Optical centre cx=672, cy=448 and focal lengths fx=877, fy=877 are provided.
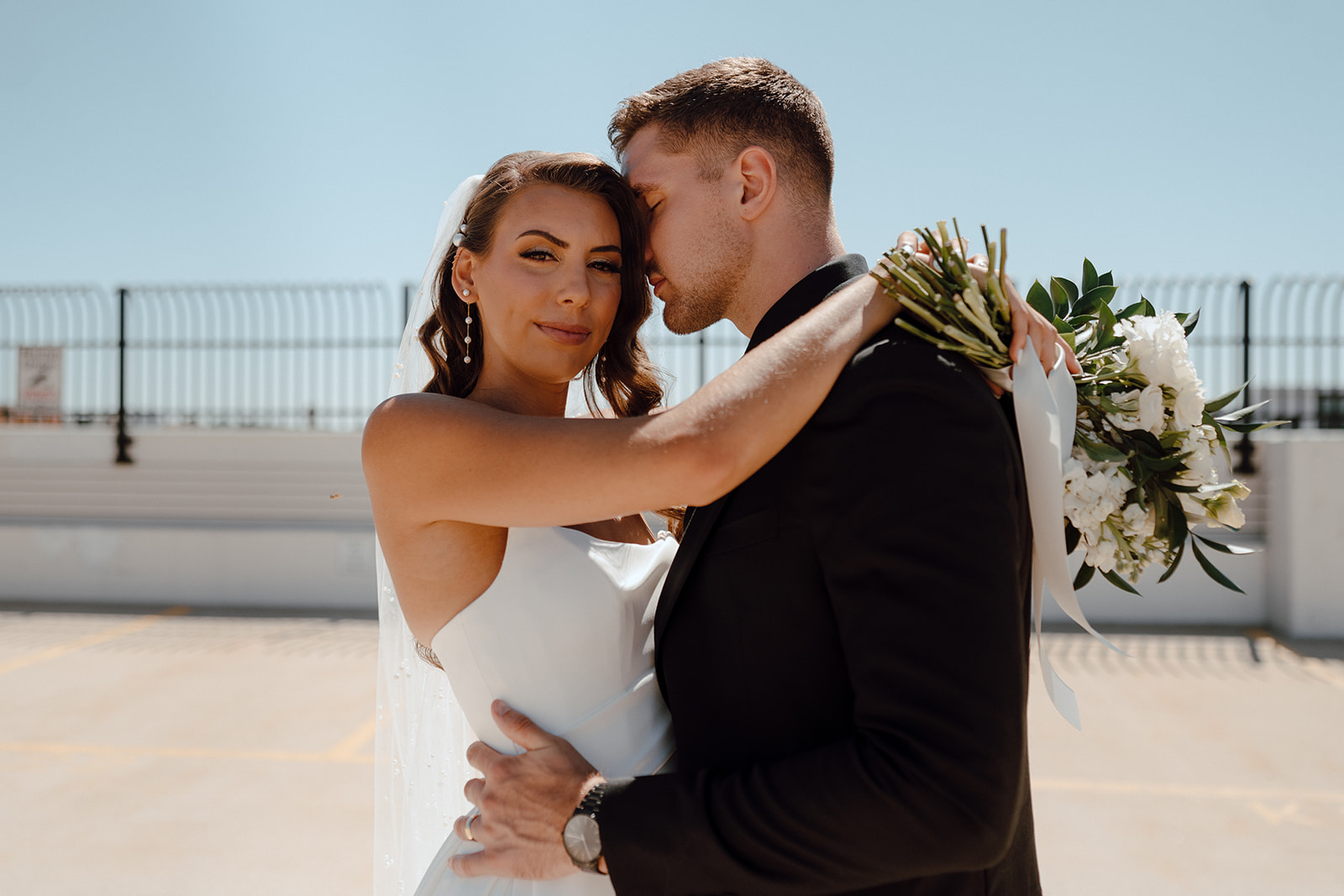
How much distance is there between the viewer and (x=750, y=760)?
4.40 feet

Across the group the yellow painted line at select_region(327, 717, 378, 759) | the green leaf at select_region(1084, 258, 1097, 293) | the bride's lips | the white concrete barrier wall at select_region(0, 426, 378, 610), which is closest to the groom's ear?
the bride's lips

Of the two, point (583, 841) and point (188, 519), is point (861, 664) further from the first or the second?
point (188, 519)

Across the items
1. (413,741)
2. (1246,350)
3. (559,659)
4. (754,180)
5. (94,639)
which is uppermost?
(1246,350)

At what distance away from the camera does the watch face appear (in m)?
1.35

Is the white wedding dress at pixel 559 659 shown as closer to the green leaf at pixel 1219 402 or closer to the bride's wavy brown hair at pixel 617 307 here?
the bride's wavy brown hair at pixel 617 307

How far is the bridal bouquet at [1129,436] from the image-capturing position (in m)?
1.48

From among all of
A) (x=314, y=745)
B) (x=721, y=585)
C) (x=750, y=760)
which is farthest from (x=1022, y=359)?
(x=314, y=745)

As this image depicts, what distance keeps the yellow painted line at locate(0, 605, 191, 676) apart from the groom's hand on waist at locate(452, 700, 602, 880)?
7450 millimetres

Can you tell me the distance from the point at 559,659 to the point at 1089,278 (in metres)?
1.31

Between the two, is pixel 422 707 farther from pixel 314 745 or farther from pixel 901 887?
pixel 314 745

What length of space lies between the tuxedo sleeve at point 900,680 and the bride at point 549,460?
0.16 meters

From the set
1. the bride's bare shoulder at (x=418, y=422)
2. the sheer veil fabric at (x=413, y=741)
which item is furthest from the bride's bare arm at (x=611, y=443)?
the sheer veil fabric at (x=413, y=741)

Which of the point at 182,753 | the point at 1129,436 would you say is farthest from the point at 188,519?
the point at 1129,436

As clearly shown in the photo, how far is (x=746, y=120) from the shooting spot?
71.0 inches
